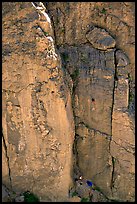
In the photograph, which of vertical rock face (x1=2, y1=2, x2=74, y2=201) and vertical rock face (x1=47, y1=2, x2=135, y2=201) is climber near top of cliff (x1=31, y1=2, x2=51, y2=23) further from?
vertical rock face (x1=47, y1=2, x2=135, y2=201)

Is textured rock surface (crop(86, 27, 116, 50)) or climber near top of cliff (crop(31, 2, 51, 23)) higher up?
climber near top of cliff (crop(31, 2, 51, 23))

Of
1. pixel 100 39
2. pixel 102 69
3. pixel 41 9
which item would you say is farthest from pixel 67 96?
pixel 41 9

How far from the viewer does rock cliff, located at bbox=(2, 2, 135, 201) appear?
7957 millimetres

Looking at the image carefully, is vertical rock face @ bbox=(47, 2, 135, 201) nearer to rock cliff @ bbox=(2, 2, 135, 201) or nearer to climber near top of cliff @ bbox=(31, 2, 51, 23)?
rock cliff @ bbox=(2, 2, 135, 201)

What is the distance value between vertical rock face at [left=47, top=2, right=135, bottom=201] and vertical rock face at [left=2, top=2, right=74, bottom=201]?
1.77 ft

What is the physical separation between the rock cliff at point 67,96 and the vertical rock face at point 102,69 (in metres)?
0.02

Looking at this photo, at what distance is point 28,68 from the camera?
795 cm

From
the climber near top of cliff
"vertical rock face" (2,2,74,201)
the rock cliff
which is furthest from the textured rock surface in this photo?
the climber near top of cliff

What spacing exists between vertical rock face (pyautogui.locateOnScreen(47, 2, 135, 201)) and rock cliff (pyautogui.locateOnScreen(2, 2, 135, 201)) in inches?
0.8

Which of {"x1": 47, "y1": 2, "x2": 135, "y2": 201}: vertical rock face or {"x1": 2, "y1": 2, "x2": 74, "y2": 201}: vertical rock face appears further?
{"x1": 47, "y1": 2, "x2": 135, "y2": 201}: vertical rock face

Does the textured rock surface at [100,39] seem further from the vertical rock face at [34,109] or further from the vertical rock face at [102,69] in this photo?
the vertical rock face at [34,109]

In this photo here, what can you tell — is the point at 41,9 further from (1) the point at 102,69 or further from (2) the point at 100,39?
(1) the point at 102,69

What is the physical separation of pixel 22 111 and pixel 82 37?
2.03 meters

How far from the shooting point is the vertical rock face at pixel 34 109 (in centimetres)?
786
